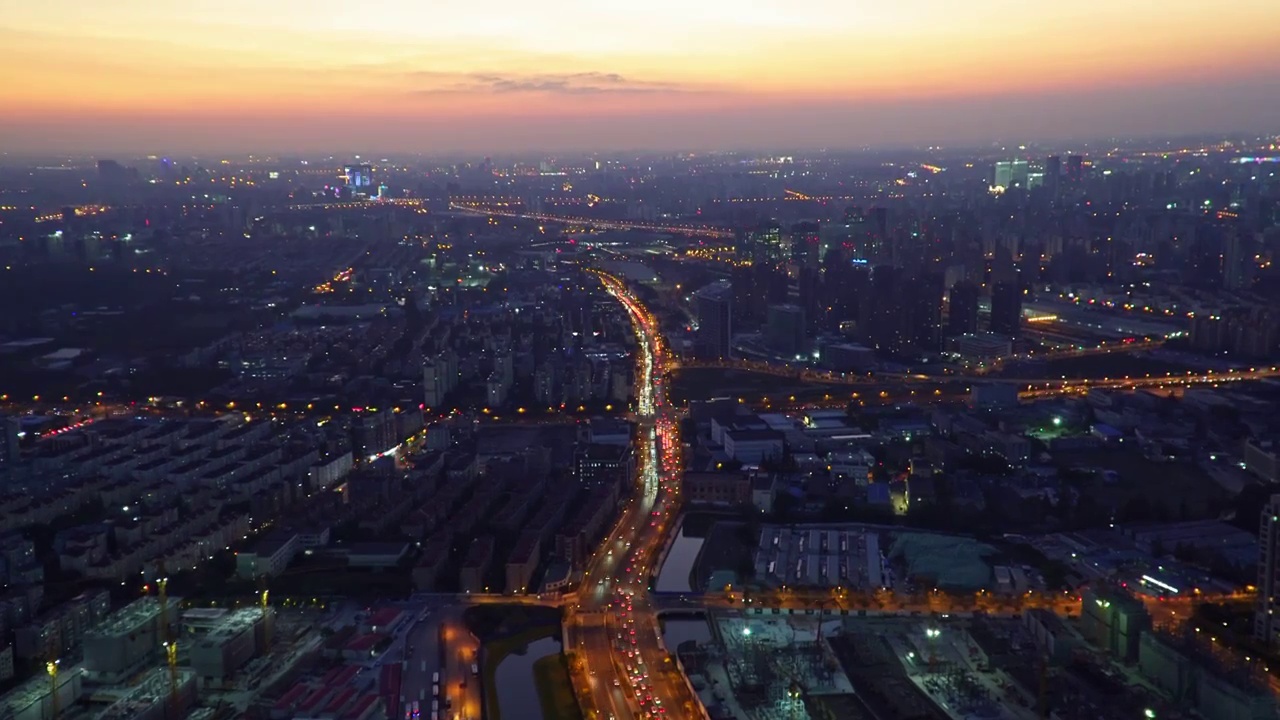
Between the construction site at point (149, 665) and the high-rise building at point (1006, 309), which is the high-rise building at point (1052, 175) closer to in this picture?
the high-rise building at point (1006, 309)

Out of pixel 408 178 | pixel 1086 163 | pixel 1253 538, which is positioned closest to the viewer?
pixel 1253 538

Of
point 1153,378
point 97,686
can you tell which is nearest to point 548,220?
point 1153,378

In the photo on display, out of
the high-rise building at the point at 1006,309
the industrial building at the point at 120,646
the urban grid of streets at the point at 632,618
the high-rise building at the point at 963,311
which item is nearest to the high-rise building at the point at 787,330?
the high-rise building at the point at 963,311

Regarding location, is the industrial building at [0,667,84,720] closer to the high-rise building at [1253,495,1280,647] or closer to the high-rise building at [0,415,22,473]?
the high-rise building at [0,415,22,473]

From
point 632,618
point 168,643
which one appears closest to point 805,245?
point 632,618

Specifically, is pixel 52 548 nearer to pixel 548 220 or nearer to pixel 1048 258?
pixel 1048 258

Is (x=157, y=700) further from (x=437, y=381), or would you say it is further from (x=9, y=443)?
(x=437, y=381)
